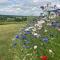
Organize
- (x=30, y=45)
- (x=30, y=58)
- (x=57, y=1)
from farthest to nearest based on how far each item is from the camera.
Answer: (x=57, y=1) → (x=30, y=45) → (x=30, y=58)

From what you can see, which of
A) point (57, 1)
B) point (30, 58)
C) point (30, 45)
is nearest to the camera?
point (30, 58)

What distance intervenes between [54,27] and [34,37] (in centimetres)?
35

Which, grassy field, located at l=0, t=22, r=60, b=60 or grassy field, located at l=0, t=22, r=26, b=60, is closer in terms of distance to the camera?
grassy field, located at l=0, t=22, r=60, b=60

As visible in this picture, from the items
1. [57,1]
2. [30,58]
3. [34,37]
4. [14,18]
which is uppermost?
[57,1]

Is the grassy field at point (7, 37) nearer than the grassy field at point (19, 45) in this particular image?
No

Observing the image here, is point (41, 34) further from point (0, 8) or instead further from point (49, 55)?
point (0, 8)

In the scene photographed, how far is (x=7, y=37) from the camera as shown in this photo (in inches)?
158

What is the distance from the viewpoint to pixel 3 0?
13.0 feet

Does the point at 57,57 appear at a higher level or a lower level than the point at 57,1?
lower

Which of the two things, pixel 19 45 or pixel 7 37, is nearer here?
pixel 19 45

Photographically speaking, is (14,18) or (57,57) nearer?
(57,57)

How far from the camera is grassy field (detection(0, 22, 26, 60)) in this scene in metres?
3.92

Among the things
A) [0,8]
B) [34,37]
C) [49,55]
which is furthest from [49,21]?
[0,8]

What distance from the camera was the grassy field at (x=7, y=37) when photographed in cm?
392
